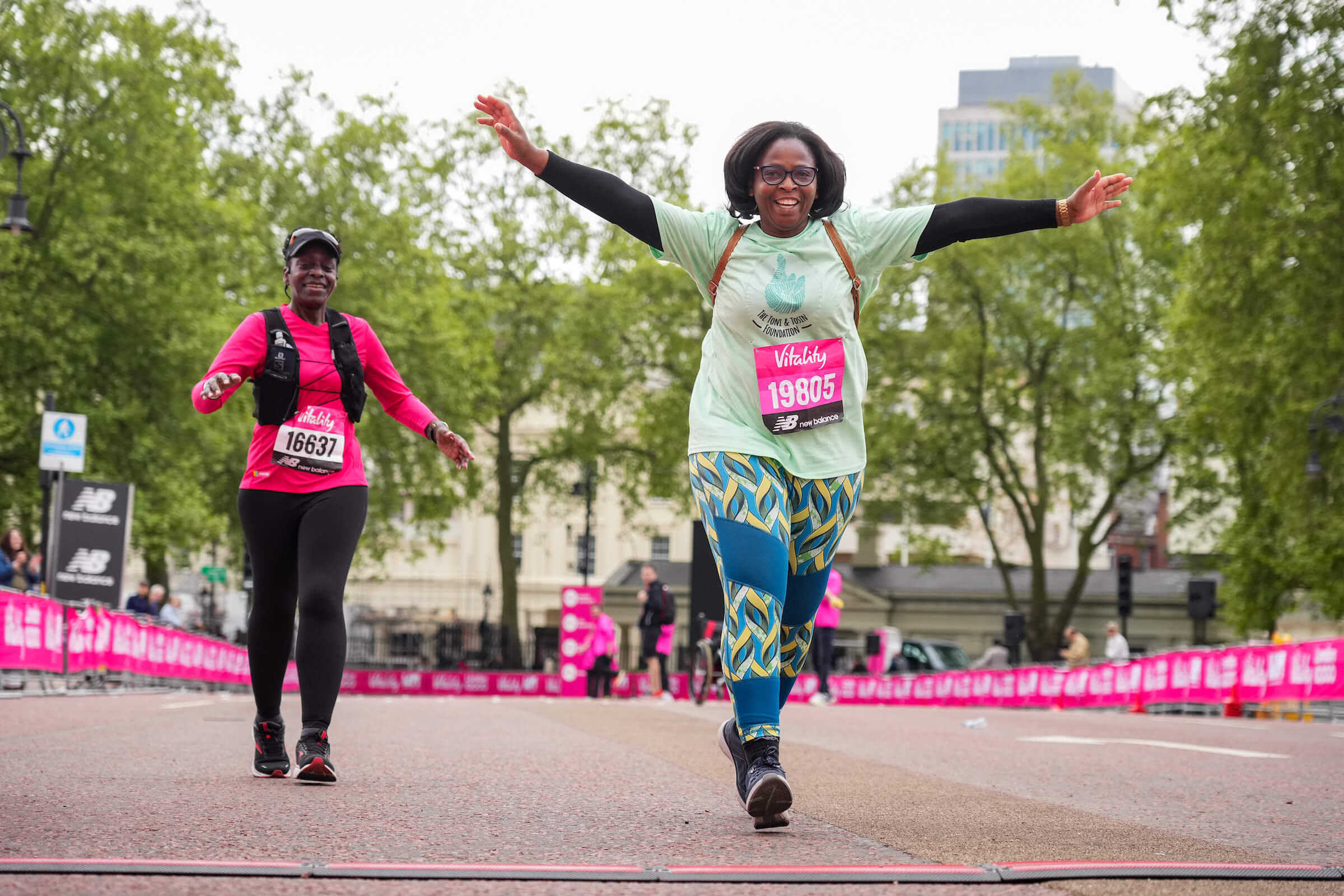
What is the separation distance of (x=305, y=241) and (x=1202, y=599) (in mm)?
28729

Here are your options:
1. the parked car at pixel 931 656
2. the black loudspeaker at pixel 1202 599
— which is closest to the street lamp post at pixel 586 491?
the parked car at pixel 931 656

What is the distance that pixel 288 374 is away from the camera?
5574 mm

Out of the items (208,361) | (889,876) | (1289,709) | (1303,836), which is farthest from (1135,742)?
(208,361)

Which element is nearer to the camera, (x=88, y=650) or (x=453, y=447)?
(x=453, y=447)

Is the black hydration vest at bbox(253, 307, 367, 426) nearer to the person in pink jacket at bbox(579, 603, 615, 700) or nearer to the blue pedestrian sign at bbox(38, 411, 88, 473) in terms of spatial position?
the blue pedestrian sign at bbox(38, 411, 88, 473)

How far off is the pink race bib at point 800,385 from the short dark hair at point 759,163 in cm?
49

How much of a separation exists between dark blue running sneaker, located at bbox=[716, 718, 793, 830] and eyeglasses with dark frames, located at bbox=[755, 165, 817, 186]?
1.56 meters

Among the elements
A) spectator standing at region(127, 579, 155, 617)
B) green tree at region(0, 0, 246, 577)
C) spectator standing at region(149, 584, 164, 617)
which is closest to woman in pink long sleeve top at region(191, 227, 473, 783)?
spectator standing at region(149, 584, 164, 617)

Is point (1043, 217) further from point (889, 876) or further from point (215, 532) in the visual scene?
point (215, 532)

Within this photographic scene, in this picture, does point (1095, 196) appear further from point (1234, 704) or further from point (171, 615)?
point (171, 615)

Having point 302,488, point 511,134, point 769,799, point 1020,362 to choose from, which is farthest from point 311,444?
point 1020,362

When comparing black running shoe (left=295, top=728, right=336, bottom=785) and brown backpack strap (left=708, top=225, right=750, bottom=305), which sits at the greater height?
brown backpack strap (left=708, top=225, right=750, bottom=305)

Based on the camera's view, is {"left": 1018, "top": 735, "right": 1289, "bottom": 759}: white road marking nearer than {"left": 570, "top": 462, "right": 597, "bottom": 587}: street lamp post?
Yes

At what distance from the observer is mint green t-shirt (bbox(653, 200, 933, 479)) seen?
4.62 meters
